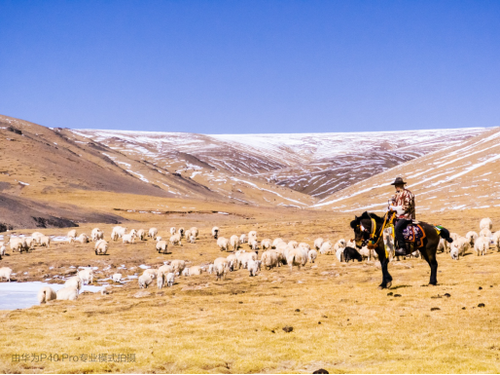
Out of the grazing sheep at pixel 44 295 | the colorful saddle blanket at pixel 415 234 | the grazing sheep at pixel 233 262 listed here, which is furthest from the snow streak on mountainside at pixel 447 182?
the grazing sheep at pixel 44 295

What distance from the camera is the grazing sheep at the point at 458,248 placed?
81.7 feet

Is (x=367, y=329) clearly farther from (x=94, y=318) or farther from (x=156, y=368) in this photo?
(x=94, y=318)

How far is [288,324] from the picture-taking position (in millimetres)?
12203

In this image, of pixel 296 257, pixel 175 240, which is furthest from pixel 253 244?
pixel 296 257

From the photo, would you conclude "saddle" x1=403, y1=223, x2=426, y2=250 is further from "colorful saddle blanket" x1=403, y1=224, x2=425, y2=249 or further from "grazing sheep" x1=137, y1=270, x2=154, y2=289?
"grazing sheep" x1=137, y1=270, x2=154, y2=289

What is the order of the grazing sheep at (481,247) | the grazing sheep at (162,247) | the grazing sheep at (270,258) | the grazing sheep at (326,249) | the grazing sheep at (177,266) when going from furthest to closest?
the grazing sheep at (162,247) < the grazing sheep at (326,249) < the grazing sheep at (177,266) < the grazing sheep at (270,258) < the grazing sheep at (481,247)

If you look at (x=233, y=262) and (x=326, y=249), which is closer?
(x=233, y=262)

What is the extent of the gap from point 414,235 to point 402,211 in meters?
0.89

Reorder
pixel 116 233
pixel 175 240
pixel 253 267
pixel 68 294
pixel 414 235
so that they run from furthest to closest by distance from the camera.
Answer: pixel 116 233 → pixel 175 240 → pixel 253 267 → pixel 68 294 → pixel 414 235

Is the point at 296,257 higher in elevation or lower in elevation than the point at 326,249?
lower

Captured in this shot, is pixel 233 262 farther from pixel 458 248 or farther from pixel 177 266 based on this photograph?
pixel 458 248

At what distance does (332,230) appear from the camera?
45.3m

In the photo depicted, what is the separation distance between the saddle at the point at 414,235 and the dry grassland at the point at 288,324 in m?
1.55

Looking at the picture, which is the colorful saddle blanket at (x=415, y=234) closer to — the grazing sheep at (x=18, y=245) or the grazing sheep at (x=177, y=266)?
the grazing sheep at (x=177, y=266)
